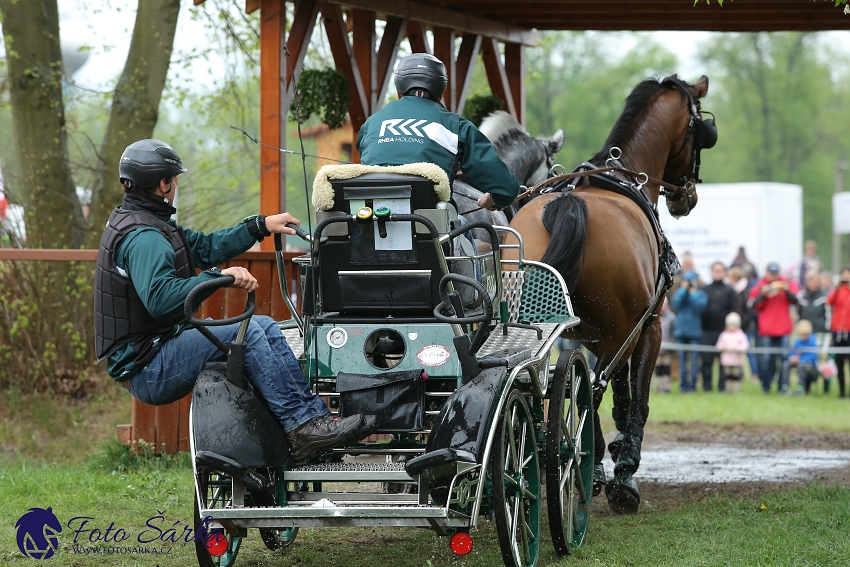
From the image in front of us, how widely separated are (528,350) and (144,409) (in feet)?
13.0

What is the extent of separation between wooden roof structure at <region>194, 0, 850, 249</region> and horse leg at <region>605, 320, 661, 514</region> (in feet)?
9.38

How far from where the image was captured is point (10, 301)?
379 inches

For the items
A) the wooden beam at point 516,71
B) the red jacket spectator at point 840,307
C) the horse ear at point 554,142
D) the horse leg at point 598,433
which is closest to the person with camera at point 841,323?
the red jacket spectator at point 840,307

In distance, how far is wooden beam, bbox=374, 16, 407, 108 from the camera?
9594mm

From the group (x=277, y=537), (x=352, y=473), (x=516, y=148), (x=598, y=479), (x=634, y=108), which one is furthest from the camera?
(x=516, y=148)

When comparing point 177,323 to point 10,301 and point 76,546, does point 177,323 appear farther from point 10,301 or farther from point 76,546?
point 10,301

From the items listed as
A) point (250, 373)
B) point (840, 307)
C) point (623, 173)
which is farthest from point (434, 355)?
point (840, 307)

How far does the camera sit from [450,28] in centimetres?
1036

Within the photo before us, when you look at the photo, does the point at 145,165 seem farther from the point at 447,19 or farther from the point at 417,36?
the point at 447,19

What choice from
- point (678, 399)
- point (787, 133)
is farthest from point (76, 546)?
point (787, 133)

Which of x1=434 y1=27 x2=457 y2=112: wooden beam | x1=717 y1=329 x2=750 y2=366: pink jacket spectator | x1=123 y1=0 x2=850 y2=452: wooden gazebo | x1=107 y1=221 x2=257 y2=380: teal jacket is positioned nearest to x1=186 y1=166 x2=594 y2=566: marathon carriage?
x1=107 y1=221 x2=257 y2=380: teal jacket

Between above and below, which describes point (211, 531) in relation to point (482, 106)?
below

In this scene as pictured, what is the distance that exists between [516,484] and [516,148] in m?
4.24

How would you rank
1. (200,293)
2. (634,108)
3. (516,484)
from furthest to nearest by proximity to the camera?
(634,108), (516,484), (200,293)
